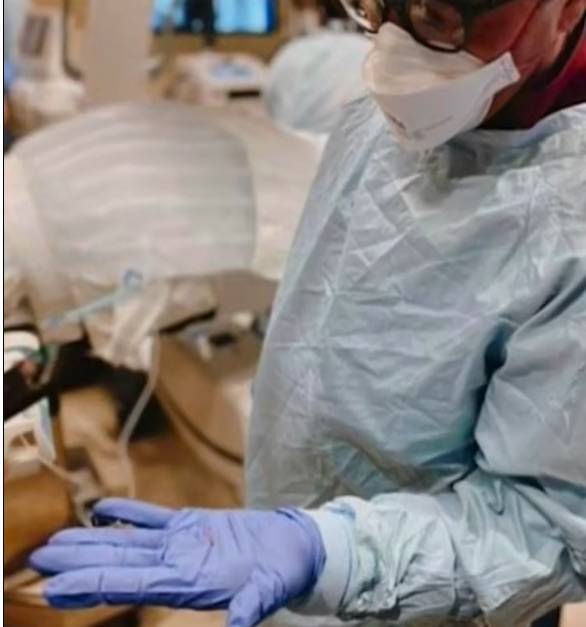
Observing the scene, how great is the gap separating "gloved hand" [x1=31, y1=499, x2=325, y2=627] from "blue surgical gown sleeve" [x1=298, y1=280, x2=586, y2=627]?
0.10ft

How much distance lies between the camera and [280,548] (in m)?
0.77

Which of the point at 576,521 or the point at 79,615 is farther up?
the point at 576,521

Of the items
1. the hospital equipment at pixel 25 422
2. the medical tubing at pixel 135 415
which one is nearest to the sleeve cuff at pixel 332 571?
the hospital equipment at pixel 25 422

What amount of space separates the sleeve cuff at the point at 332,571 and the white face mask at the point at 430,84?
31 cm

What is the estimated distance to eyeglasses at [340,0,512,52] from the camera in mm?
731

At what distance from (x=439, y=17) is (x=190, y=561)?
44 cm

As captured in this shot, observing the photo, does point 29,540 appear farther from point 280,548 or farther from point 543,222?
point 543,222

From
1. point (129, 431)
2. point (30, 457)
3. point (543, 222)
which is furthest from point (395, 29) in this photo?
point (129, 431)

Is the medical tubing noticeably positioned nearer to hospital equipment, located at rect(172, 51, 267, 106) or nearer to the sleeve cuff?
the sleeve cuff

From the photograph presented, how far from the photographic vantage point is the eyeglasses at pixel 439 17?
73 centimetres

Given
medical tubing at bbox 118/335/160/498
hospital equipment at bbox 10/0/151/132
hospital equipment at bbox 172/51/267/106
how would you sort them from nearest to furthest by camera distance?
medical tubing at bbox 118/335/160/498, hospital equipment at bbox 10/0/151/132, hospital equipment at bbox 172/51/267/106

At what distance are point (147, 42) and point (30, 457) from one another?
3.39 feet

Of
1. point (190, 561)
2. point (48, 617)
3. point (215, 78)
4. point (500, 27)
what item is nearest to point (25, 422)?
point (48, 617)

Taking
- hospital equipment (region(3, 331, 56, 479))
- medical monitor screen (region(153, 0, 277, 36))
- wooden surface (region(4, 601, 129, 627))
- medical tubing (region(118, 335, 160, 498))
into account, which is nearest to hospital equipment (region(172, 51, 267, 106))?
medical monitor screen (region(153, 0, 277, 36))
